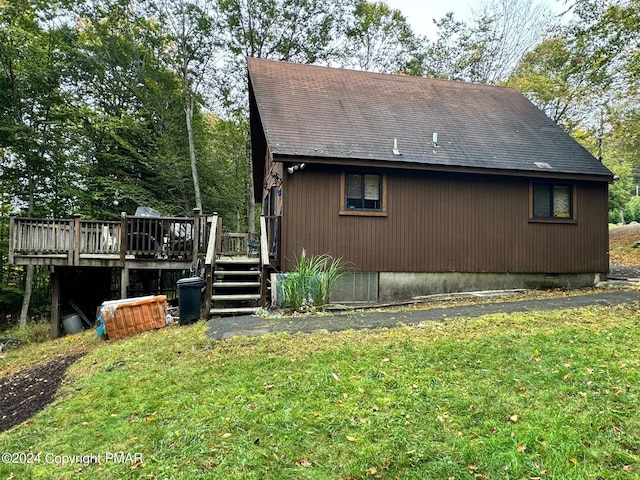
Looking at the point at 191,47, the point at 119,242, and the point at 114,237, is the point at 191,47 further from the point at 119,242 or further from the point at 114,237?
the point at 119,242

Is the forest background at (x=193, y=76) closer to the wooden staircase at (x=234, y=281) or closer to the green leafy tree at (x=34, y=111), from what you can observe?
the green leafy tree at (x=34, y=111)

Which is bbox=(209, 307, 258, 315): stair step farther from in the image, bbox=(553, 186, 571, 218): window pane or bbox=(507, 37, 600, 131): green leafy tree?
bbox=(507, 37, 600, 131): green leafy tree

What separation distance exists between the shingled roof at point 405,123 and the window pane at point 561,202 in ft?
1.90

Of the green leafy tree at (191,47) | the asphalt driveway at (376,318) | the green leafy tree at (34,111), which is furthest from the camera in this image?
the green leafy tree at (191,47)

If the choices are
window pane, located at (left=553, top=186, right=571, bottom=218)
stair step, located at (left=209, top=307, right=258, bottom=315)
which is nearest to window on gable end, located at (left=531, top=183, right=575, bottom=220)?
window pane, located at (left=553, top=186, right=571, bottom=218)

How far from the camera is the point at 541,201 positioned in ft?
31.3

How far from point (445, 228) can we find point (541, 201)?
9.03 feet

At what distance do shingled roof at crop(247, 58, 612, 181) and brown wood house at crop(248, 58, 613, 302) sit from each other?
1.9 inches

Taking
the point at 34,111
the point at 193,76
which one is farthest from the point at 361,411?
the point at 193,76

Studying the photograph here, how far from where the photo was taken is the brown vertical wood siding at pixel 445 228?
8367 millimetres

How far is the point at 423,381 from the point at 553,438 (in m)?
1.16

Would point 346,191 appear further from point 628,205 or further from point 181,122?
point 628,205

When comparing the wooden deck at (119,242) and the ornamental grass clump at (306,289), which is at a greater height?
the wooden deck at (119,242)

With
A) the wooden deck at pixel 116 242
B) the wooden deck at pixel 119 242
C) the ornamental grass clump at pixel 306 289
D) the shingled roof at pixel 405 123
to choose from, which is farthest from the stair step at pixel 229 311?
the shingled roof at pixel 405 123
